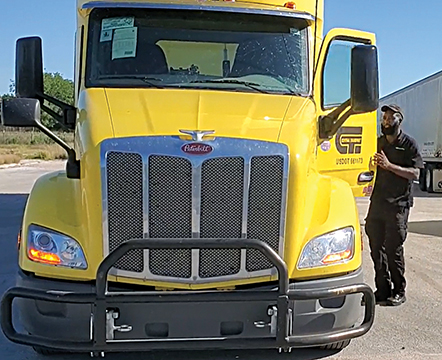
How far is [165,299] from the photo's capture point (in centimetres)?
336

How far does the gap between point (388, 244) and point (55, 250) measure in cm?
324

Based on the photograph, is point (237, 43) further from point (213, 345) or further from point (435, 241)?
point (435, 241)

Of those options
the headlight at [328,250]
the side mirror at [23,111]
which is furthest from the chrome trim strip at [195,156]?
the side mirror at [23,111]

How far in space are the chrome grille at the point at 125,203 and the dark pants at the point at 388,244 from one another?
279 centimetres

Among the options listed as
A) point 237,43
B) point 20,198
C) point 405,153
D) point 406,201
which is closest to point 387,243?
point 406,201

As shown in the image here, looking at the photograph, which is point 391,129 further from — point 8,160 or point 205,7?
point 8,160

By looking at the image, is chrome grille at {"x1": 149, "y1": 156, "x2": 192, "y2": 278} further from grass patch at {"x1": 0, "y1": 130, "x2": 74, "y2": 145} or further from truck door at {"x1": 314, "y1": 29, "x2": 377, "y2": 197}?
grass patch at {"x1": 0, "y1": 130, "x2": 74, "y2": 145}

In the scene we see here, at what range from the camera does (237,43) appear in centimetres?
462

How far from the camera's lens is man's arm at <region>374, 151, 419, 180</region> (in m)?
5.17

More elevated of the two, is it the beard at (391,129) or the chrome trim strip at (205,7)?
the chrome trim strip at (205,7)

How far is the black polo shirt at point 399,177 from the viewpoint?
5352 mm

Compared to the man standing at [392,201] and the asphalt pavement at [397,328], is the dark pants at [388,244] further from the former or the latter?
the asphalt pavement at [397,328]

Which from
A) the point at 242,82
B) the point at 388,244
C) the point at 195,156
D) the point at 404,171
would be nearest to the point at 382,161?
the point at 404,171

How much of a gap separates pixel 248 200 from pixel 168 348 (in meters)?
1.00
